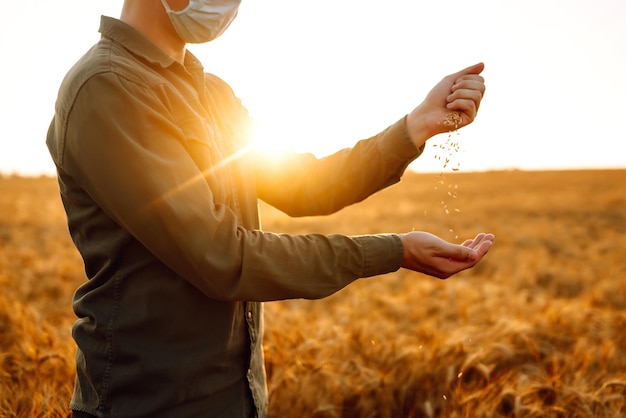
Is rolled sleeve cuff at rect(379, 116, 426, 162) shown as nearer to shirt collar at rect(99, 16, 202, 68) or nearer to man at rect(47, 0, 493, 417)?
man at rect(47, 0, 493, 417)

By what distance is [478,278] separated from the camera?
8.60 metres

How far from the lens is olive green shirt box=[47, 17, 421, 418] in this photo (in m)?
1.57

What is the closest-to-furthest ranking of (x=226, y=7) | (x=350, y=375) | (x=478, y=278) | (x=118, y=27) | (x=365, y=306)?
(x=118, y=27)
(x=226, y=7)
(x=350, y=375)
(x=365, y=306)
(x=478, y=278)

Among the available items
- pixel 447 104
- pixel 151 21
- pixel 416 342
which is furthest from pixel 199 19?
pixel 416 342

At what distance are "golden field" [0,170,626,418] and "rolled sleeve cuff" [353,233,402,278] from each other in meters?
0.53

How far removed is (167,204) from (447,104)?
1.10 metres

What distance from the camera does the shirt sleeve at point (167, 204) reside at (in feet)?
5.09

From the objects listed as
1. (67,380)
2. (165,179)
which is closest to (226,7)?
(165,179)

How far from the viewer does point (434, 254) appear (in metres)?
1.81

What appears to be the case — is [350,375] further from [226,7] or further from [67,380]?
[226,7]

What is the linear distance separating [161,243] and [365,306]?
4.42m

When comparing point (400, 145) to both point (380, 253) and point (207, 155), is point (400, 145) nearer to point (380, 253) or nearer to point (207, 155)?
point (380, 253)

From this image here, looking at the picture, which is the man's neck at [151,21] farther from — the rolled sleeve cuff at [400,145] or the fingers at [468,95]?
the fingers at [468,95]

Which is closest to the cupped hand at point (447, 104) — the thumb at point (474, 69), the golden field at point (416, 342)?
the thumb at point (474, 69)
